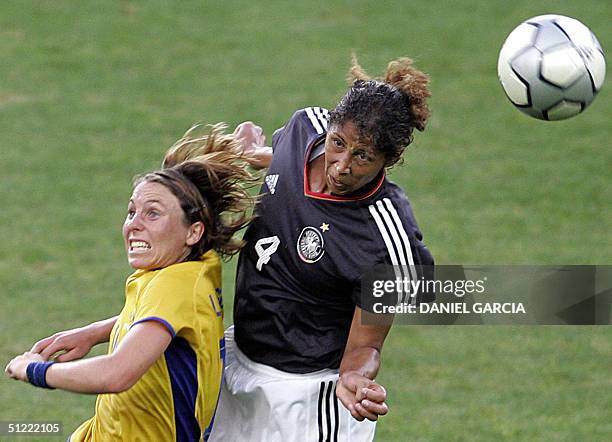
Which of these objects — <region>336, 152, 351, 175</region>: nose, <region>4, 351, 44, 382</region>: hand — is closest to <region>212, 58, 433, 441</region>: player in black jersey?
<region>336, 152, 351, 175</region>: nose

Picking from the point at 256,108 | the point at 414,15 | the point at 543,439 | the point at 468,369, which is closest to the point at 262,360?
the point at 543,439

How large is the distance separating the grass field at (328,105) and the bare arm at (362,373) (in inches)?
94.5

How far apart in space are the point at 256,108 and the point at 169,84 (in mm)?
1265

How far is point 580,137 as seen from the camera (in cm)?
1287

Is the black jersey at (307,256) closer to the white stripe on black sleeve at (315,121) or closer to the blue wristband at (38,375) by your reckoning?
the white stripe on black sleeve at (315,121)

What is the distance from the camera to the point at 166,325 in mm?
4332

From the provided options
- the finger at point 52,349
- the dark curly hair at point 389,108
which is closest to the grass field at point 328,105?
the finger at point 52,349

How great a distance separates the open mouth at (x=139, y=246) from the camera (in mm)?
4566

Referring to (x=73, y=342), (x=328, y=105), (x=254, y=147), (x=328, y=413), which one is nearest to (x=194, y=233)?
(x=73, y=342)

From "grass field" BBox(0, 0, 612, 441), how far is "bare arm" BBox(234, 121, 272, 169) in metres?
2.32

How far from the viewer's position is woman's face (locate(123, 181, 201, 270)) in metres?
4.57

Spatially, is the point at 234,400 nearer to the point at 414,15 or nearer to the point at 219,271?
the point at 219,271

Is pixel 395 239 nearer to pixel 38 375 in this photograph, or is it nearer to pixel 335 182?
pixel 335 182

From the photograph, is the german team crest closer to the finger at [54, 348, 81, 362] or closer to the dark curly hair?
the dark curly hair
